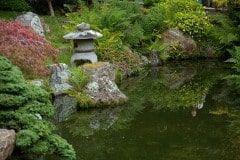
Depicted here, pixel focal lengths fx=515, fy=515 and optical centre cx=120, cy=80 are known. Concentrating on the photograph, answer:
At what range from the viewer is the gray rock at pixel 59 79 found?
42.2 ft

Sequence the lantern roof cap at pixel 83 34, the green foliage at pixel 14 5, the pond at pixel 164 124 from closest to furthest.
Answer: the pond at pixel 164 124, the lantern roof cap at pixel 83 34, the green foliage at pixel 14 5

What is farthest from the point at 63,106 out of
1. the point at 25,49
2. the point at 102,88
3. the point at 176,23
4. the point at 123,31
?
the point at 176,23

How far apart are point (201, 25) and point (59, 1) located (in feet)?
19.7

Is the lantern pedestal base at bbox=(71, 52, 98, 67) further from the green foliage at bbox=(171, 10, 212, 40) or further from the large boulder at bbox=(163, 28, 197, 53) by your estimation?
the green foliage at bbox=(171, 10, 212, 40)

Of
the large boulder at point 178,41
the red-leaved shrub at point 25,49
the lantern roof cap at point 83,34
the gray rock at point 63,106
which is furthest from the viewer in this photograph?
the large boulder at point 178,41

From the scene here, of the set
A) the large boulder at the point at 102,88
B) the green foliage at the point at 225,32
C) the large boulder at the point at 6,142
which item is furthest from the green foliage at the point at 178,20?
the large boulder at the point at 6,142

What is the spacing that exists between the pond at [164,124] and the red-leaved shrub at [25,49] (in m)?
1.61

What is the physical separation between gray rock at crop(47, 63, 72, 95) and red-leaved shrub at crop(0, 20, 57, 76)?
296 millimetres

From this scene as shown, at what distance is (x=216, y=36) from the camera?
737 inches

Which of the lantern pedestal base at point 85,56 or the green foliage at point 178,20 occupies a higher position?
the lantern pedestal base at point 85,56

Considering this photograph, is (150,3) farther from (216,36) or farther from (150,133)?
(150,133)

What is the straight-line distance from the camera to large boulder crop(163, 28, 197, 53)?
18.4 metres

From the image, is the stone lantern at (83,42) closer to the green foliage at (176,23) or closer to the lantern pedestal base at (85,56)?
the lantern pedestal base at (85,56)

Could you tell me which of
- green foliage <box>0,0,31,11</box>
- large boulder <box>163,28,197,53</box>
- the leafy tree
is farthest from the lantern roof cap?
green foliage <box>0,0,31,11</box>
